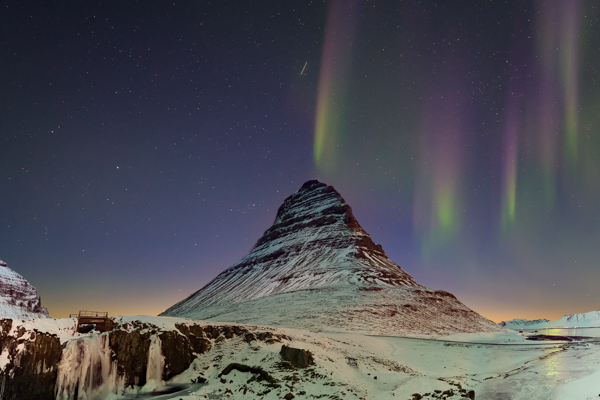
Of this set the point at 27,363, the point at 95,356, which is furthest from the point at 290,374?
the point at 27,363

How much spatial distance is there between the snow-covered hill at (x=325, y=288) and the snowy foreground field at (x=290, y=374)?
2630 cm

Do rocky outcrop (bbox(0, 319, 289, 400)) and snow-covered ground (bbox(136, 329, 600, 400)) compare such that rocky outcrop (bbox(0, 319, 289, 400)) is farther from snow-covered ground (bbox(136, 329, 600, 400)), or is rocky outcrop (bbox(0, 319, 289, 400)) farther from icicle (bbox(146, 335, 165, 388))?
snow-covered ground (bbox(136, 329, 600, 400))

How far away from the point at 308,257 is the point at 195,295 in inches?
2212

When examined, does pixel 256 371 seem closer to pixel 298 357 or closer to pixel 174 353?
pixel 298 357

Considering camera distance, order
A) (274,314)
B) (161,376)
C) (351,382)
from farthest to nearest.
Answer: (274,314) < (161,376) < (351,382)

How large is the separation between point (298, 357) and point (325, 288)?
6827 centimetres

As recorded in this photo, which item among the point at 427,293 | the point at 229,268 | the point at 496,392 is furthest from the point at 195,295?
the point at 496,392

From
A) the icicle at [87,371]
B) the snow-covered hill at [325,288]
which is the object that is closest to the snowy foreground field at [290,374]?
the icicle at [87,371]

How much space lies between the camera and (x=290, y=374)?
22.0 m

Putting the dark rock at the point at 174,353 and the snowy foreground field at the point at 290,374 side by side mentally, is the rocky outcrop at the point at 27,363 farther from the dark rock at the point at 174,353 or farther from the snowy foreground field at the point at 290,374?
the dark rock at the point at 174,353

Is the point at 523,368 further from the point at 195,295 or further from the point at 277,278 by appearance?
the point at 195,295

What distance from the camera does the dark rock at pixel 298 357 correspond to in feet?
75.2

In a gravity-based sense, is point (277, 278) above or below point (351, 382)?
above

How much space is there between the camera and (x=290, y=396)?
19609mm
